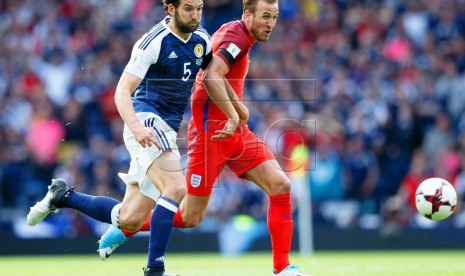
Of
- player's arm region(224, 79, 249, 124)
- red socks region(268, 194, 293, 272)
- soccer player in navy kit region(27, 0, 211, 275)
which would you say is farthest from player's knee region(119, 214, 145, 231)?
player's arm region(224, 79, 249, 124)

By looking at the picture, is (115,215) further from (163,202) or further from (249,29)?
(249,29)

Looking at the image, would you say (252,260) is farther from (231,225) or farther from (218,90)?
(218,90)

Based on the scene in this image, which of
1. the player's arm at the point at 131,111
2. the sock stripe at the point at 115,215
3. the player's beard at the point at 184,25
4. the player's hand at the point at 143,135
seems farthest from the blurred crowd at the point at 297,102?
the player's hand at the point at 143,135

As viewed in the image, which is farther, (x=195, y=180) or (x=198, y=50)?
(x=195, y=180)

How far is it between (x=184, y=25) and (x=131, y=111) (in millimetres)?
Answer: 953

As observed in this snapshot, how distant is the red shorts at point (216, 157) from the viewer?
880 cm

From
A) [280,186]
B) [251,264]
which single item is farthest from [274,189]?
[251,264]

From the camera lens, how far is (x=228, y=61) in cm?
850

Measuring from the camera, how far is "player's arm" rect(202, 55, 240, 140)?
8398 mm

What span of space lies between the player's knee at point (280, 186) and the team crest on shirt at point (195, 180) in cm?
70

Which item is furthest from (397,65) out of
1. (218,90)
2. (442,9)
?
(218,90)

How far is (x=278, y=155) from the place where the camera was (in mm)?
15320

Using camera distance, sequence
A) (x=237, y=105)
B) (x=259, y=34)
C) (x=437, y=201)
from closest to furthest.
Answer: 1. (x=237, y=105)
2. (x=259, y=34)
3. (x=437, y=201)

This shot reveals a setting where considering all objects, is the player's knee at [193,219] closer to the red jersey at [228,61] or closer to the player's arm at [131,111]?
the red jersey at [228,61]
